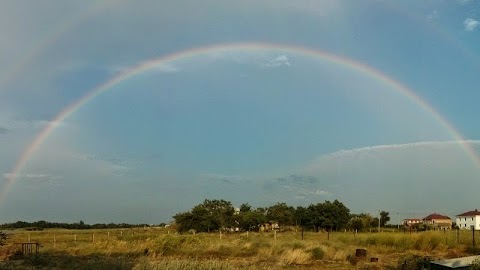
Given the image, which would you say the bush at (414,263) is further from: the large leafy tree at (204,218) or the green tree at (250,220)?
the green tree at (250,220)

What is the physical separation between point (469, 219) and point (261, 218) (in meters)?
68.8

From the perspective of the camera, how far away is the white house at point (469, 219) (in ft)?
386

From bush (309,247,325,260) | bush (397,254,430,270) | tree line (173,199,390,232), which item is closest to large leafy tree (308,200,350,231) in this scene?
tree line (173,199,390,232)

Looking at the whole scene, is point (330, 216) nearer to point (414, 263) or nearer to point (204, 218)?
point (204, 218)

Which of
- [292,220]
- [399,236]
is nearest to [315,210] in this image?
[292,220]

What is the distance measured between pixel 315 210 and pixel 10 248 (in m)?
50.0

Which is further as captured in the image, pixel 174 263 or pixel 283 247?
pixel 283 247

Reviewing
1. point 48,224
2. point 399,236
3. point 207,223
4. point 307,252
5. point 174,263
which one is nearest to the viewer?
point 174,263

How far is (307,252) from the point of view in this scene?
26734 millimetres

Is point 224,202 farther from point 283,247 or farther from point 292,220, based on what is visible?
point 283,247

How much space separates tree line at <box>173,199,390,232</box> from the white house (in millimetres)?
47172

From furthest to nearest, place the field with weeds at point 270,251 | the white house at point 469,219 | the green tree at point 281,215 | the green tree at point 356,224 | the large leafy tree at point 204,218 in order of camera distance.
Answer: the white house at point 469,219
the green tree at point 281,215
the green tree at point 356,224
the large leafy tree at point 204,218
the field with weeds at point 270,251

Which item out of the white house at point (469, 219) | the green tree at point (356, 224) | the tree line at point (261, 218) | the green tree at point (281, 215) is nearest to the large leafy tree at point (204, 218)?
the tree line at point (261, 218)

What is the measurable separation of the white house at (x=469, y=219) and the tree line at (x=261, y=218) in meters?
47.2
